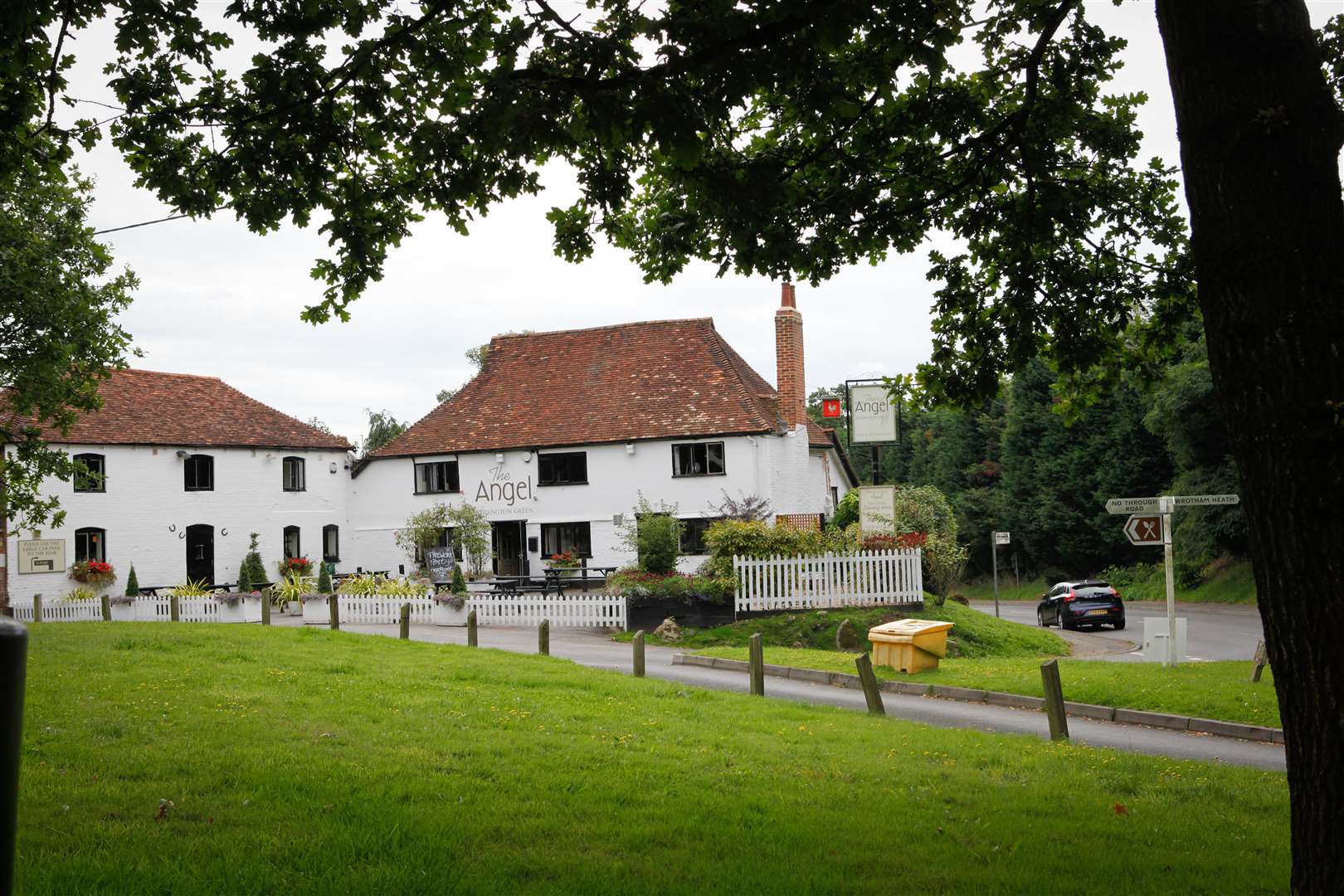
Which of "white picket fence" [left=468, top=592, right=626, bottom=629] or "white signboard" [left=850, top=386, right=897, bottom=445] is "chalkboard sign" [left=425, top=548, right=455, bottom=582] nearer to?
"white picket fence" [left=468, top=592, right=626, bottom=629]

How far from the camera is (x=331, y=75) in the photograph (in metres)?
7.43

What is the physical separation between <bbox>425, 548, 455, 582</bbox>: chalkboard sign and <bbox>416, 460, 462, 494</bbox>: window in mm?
3242

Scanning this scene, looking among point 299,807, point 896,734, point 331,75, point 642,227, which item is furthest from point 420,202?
point 896,734

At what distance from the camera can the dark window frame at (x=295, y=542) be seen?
39.0 metres

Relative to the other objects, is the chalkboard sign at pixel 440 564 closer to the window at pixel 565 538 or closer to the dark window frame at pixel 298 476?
the window at pixel 565 538

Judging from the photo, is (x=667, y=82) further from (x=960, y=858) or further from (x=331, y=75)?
(x=960, y=858)

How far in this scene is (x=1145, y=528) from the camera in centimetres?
1730

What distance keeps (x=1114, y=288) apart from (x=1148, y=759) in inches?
174

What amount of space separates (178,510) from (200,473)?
160 cm

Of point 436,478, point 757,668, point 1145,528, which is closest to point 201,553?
point 436,478

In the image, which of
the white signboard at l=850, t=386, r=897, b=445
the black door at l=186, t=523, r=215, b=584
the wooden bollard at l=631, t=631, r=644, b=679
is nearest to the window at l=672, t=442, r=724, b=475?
the white signboard at l=850, t=386, r=897, b=445

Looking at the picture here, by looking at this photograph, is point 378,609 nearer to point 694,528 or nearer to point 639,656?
point 694,528

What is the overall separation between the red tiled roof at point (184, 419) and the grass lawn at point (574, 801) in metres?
26.6

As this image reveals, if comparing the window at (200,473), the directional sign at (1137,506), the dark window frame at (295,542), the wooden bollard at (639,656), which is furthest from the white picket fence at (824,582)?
the window at (200,473)
